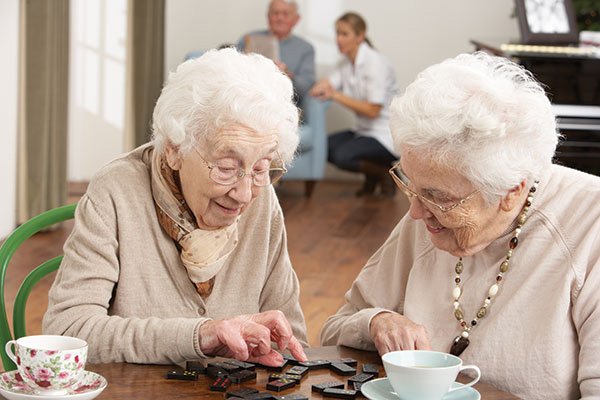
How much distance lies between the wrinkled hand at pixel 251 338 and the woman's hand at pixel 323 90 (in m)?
5.49

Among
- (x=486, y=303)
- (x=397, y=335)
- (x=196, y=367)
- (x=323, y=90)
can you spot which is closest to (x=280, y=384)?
(x=196, y=367)

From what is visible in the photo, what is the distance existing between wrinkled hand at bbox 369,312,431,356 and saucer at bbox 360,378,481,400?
0.63 feet

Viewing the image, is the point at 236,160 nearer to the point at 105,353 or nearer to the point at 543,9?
the point at 105,353

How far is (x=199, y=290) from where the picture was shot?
1.78m

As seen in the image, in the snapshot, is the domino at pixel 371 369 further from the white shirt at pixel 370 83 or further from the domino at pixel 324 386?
the white shirt at pixel 370 83

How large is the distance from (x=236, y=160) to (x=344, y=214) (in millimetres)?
4920

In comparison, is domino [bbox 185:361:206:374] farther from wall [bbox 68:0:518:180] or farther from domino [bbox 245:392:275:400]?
wall [bbox 68:0:518:180]

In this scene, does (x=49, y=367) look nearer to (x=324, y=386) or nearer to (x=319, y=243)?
(x=324, y=386)

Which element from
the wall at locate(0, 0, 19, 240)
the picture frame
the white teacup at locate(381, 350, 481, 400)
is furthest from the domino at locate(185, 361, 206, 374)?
the wall at locate(0, 0, 19, 240)

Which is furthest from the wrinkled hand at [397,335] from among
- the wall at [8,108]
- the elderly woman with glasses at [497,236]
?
the wall at [8,108]

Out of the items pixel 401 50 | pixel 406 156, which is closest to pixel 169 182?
pixel 406 156

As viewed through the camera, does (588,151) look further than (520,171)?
Yes

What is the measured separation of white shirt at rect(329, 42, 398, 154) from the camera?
734 centimetres

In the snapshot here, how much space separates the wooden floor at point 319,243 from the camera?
3920 mm
